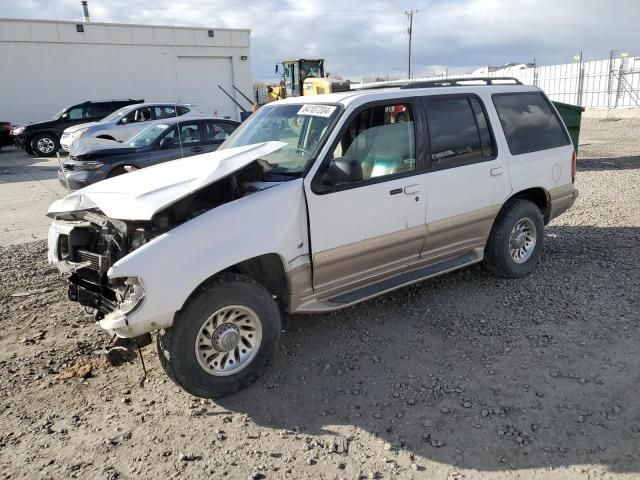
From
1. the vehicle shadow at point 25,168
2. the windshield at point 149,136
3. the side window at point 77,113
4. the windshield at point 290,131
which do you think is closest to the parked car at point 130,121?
the vehicle shadow at point 25,168

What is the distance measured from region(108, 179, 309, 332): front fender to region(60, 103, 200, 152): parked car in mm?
12470

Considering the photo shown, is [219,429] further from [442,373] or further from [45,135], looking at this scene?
[45,135]

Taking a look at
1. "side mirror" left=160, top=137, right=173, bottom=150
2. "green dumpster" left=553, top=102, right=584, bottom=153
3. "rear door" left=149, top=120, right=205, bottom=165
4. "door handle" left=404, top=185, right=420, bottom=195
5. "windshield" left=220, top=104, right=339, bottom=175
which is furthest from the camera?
"green dumpster" left=553, top=102, right=584, bottom=153

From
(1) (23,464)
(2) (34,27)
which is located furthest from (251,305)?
(2) (34,27)

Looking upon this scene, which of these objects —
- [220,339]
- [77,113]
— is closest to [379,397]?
[220,339]

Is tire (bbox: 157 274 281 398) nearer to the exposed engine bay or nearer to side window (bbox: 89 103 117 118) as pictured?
the exposed engine bay

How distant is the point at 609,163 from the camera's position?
489 inches

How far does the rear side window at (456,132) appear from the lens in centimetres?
430

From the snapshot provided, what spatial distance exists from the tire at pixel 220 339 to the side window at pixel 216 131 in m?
7.74

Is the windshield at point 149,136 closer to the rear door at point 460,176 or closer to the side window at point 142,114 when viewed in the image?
the side window at point 142,114

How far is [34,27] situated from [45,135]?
810cm

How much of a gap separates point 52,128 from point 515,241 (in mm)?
18178

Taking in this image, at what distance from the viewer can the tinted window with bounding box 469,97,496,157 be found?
4652mm

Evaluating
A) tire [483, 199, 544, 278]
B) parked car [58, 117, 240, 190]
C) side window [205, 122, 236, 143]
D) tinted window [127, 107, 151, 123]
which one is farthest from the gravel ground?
tinted window [127, 107, 151, 123]
